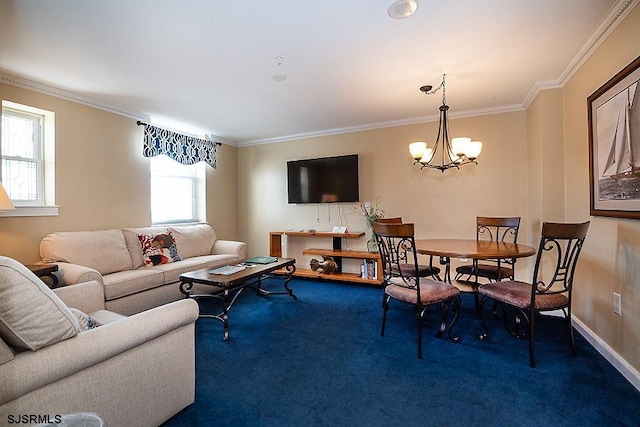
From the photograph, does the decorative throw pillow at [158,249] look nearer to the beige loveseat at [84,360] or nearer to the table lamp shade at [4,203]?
the table lamp shade at [4,203]

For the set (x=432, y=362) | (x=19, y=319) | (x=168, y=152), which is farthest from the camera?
(x=168, y=152)

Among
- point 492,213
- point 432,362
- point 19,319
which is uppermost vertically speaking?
point 492,213

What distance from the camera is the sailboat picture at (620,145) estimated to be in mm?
1886

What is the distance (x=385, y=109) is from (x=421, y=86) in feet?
2.50

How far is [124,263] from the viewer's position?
338cm

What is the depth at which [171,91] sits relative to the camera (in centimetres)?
324

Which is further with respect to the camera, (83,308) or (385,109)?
(385,109)

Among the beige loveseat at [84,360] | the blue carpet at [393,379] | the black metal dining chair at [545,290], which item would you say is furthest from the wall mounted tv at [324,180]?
the beige loveseat at [84,360]

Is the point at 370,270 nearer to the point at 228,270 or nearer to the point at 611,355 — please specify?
the point at 228,270

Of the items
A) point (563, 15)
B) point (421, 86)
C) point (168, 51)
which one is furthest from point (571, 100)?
point (168, 51)

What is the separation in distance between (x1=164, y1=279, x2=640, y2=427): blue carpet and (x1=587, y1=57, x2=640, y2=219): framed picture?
1.14 meters

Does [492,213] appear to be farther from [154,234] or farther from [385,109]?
[154,234]

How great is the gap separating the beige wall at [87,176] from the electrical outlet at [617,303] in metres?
4.91

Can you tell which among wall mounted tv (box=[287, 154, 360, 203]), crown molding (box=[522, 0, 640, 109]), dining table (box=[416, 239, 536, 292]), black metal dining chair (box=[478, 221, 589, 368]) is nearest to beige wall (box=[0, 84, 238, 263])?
wall mounted tv (box=[287, 154, 360, 203])
